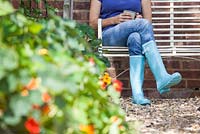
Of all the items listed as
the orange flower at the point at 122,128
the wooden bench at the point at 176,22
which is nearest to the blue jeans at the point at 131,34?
the wooden bench at the point at 176,22

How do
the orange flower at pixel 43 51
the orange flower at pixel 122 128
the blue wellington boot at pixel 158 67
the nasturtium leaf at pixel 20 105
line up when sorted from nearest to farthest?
the nasturtium leaf at pixel 20 105, the orange flower at pixel 43 51, the orange flower at pixel 122 128, the blue wellington boot at pixel 158 67

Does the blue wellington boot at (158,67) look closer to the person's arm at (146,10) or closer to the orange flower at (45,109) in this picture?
the person's arm at (146,10)

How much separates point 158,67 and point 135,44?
0.71 ft

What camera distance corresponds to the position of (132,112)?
333cm

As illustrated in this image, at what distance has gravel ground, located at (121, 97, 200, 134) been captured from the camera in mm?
2719

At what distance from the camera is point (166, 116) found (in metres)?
3.21

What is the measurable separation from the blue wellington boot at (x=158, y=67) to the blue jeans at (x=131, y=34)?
51 mm

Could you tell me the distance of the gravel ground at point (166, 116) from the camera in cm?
272

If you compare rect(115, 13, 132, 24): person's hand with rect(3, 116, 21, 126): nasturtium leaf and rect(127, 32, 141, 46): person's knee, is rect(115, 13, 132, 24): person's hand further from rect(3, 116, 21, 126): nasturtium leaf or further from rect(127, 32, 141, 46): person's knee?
rect(3, 116, 21, 126): nasturtium leaf

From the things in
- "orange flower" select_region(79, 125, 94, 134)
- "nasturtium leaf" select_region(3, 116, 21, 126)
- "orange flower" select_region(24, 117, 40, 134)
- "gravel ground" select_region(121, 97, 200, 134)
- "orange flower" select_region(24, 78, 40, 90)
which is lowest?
"gravel ground" select_region(121, 97, 200, 134)

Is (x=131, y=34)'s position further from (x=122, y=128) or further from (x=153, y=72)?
(x=122, y=128)

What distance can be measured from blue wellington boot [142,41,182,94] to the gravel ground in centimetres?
18

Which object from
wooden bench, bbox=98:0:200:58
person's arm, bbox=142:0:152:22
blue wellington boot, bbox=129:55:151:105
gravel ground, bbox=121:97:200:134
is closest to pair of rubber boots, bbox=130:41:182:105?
blue wellington boot, bbox=129:55:151:105

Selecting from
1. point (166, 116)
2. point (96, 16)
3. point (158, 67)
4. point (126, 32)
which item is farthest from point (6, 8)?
point (96, 16)
